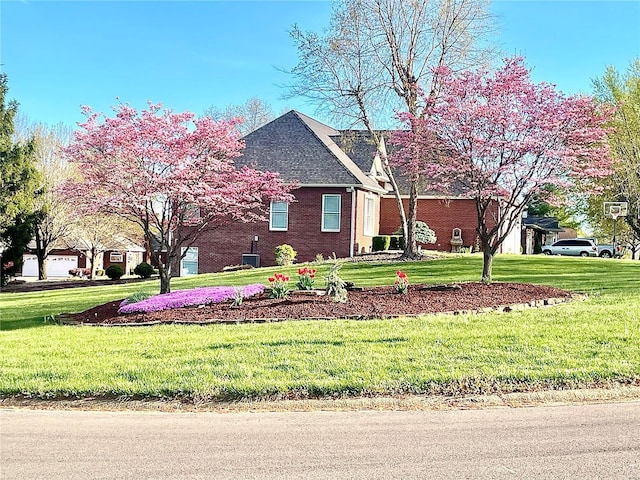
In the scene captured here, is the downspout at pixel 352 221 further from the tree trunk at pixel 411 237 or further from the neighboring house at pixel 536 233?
the neighboring house at pixel 536 233

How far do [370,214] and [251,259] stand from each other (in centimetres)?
635

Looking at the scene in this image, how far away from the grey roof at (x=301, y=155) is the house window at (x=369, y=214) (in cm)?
69

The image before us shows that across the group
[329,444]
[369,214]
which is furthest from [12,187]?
[329,444]

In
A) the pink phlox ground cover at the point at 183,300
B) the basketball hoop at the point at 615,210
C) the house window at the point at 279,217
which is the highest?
the basketball hoop at the point at 615,210

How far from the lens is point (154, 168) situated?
42.9ft

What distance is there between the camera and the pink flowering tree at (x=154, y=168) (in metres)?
12.8

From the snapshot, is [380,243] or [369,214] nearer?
[380,243]

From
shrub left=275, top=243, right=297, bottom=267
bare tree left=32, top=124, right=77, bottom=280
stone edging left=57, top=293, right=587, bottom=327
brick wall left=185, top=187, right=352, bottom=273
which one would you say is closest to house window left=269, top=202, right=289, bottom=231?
brick wall left=185, top=187, right=352, bottom=273

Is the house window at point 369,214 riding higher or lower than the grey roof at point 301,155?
lower

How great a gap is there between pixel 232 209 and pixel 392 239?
16442 millimetres

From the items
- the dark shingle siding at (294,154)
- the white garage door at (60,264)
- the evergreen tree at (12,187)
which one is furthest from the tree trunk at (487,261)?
the white garage door at (60,264)

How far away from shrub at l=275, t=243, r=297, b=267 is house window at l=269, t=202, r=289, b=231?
168cm

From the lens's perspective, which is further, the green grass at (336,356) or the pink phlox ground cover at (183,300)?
the pink phlox ground cover at (183,300)

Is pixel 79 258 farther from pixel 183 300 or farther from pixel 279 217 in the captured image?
pixel 183 300
